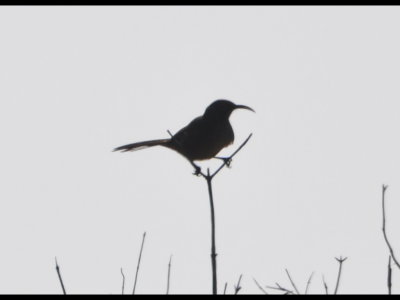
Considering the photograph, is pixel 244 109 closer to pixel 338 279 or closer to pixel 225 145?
pixel 225 145

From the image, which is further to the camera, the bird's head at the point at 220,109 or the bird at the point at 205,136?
the bird's head at the point at 220,109

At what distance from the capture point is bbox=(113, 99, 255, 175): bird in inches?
307

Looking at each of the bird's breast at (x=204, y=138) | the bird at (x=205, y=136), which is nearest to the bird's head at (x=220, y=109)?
the bird at (x=205, y=136)

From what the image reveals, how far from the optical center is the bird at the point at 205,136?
779 cm

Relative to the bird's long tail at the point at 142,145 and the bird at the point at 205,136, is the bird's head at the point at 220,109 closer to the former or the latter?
the bird at the point at 205,136

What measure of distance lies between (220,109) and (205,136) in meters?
0.74

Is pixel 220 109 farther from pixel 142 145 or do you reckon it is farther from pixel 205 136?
pixel 142 145

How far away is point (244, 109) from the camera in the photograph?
8891 millimetres

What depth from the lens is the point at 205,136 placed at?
793 centimetres

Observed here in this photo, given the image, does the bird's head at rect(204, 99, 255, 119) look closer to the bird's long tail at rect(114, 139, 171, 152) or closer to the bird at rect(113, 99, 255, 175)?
the bird at rect(113, 99, 255, 175)

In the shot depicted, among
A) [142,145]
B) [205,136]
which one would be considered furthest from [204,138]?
[142,145]
